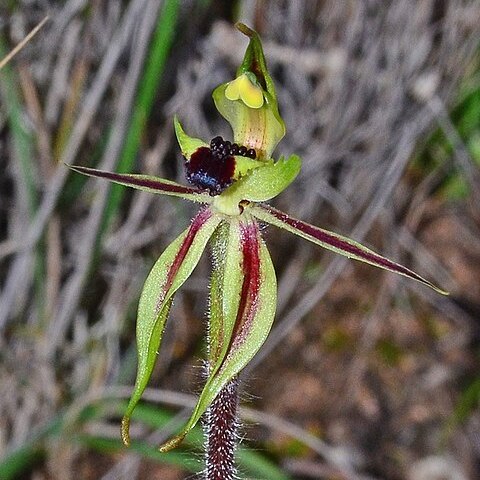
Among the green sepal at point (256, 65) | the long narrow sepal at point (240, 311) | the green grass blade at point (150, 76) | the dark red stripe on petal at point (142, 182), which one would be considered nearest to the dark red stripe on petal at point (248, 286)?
the long narrow sepal at point (240, 311)

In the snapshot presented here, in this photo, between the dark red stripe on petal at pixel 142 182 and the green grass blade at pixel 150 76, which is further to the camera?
the green grass blade at pixel 150 76

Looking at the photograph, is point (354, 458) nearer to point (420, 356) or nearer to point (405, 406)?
point (405, 406)

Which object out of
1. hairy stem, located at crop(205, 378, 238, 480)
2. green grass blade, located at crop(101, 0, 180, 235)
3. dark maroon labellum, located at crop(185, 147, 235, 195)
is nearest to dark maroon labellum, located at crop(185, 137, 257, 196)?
dark maroon labellum, located at crop(185, 147, 235, 195)

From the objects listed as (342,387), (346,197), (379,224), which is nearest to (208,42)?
(346,197)

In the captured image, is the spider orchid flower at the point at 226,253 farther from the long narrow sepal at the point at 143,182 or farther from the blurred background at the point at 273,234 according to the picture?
the blurred background at the point at 273,234

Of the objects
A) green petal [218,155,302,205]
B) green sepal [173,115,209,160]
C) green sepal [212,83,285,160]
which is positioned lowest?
green petal [218,155,302,205]

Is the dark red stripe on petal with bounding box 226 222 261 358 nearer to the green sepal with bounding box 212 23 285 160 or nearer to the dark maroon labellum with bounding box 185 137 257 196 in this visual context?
the dark maroon labellum with bounding box 185 137 257 196

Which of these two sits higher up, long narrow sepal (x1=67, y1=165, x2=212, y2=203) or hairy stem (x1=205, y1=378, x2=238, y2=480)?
long narrow sepal (x1=67, y1=165, x2=212, y2=203)

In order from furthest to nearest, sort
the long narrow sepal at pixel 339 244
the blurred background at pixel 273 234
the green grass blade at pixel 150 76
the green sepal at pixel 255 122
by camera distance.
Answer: the blurred background at pixel 273 234
the green grass blade at pixel 150 76
the green sepal at pixel 255 122
the long narrow sepal at pixel 339 244

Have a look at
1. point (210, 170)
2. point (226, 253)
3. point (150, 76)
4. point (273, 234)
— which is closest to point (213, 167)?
point (210, 170)
